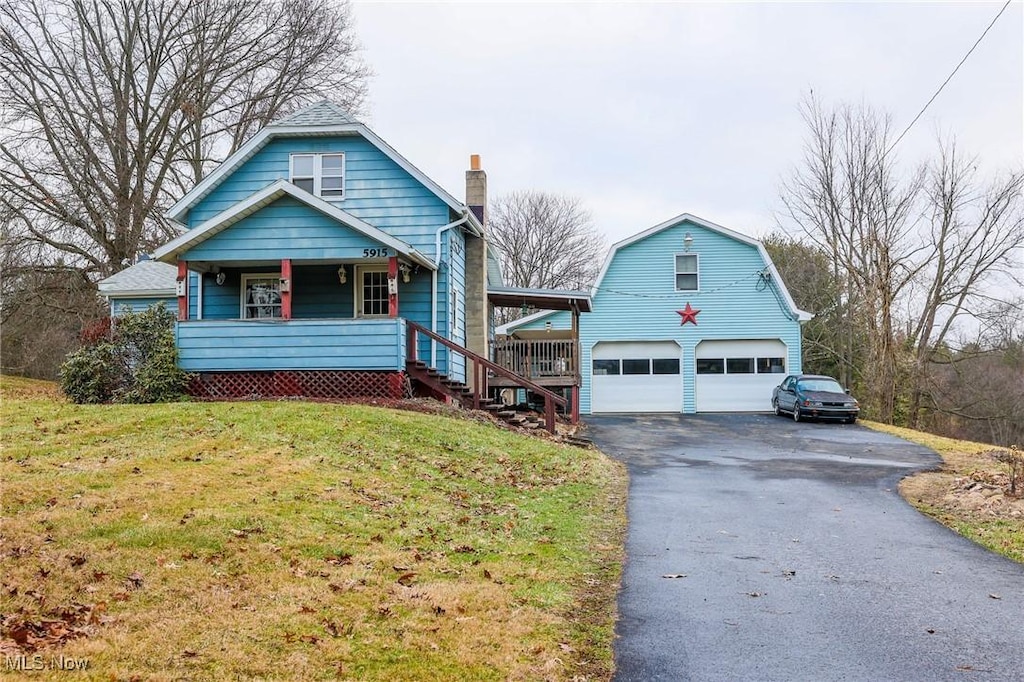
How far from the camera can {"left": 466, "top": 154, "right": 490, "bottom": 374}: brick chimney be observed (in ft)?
73.8

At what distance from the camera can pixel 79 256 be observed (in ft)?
95.7

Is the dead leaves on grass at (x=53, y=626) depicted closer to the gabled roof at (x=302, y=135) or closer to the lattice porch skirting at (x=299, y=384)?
the lattice porch skirting at (x=299, y=384)

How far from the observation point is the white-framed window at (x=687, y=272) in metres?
30.3

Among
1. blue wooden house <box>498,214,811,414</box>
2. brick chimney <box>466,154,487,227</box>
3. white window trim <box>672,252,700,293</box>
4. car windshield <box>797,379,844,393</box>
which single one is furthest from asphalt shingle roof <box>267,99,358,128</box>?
car windshield <box>797,379,844,393</box>

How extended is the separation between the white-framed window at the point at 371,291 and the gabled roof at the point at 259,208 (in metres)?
2.48

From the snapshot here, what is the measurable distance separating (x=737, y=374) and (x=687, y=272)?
4.04 m

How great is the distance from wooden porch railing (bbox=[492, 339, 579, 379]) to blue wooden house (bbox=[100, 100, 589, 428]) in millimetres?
1192

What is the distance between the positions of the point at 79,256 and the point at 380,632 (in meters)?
28.2

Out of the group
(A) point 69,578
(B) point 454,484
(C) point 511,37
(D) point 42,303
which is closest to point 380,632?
(A) point 69,578

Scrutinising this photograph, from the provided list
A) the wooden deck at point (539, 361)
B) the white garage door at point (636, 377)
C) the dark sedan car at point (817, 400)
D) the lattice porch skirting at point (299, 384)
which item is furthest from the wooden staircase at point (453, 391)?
the white garage door at point (636, 377)

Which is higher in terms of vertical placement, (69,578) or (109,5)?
(109,5)

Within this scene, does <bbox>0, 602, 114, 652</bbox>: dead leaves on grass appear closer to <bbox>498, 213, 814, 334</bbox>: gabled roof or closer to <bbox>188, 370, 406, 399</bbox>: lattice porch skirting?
<bbox>188, 370, 406, 399</bbox>: lattice porch skirting

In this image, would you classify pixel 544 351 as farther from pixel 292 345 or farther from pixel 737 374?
pixel 292 345

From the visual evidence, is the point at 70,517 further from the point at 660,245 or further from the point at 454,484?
the point at 660,245
